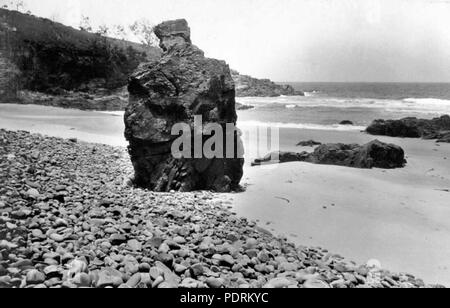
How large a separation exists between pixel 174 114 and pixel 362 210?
320cm

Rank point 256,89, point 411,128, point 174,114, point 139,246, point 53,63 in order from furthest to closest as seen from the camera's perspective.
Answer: point 256,89 → point 53,63 → point 411,128 → point 174,114 → point 139,246

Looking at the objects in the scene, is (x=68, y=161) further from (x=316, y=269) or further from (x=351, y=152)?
(x=351, y=152)

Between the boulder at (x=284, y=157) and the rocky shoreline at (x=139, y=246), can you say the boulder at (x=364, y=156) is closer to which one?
the boulder at (x=284, y=157)

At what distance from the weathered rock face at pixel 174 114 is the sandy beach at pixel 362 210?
0.64 metres

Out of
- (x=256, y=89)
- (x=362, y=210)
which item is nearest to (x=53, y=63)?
(x=362, y=210)

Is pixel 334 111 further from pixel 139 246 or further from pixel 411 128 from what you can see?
pixel 139 246

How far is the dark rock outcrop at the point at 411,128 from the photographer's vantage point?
48.8ft

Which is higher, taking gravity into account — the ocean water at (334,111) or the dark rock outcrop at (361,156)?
the ocean water at (334,111)

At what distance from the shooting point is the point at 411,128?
15.1m

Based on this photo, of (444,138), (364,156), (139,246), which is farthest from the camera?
(444,138)

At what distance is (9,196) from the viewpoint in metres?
3.74

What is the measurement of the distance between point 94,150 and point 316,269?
6732 millimetres

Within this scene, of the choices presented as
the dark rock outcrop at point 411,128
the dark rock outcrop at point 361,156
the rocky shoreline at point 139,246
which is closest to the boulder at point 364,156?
the dark rock outcrop at point 361,156
